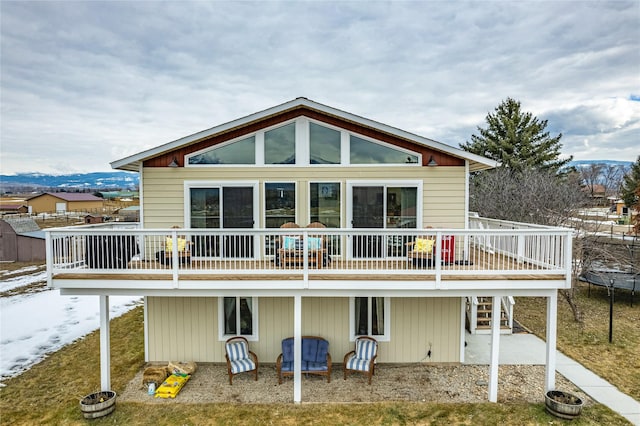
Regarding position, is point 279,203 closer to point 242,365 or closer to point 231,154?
point 231,154

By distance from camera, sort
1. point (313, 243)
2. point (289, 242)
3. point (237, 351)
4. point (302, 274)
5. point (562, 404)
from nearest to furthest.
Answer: point (562, 404), point (302, 274), point (289, 242), point (313, 243), point (237, 351)

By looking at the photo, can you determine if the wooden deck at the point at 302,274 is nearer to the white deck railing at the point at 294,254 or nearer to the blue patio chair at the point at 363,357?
the white deck railing at the point at 294,254

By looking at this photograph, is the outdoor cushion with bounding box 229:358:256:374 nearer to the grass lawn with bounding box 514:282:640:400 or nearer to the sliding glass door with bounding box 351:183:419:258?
the sliding glass door with bounding box 351:183:419:258

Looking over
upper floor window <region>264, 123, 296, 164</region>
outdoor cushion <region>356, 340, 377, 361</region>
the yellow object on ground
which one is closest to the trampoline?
outdoor cushion <region>356, 340, 377, 361</region>

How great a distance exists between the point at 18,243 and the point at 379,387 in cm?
2593

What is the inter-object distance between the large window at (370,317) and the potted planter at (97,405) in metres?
5.30

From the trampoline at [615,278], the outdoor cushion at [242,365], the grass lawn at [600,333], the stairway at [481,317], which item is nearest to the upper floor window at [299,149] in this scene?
the outdoor cushion at [242,365]

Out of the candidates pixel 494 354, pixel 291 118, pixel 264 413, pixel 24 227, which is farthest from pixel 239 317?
pixel 24 227

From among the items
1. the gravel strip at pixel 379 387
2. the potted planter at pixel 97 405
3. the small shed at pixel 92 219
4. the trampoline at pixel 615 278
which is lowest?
the gravel strip at pixel 379 387

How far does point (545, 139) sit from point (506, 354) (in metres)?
22.4

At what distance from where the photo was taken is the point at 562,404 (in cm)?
668

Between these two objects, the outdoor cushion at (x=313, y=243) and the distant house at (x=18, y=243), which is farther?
the distant house at (x=18, y=243)

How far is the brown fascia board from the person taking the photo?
8.81 metres

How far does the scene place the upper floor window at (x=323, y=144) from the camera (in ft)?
29.3
